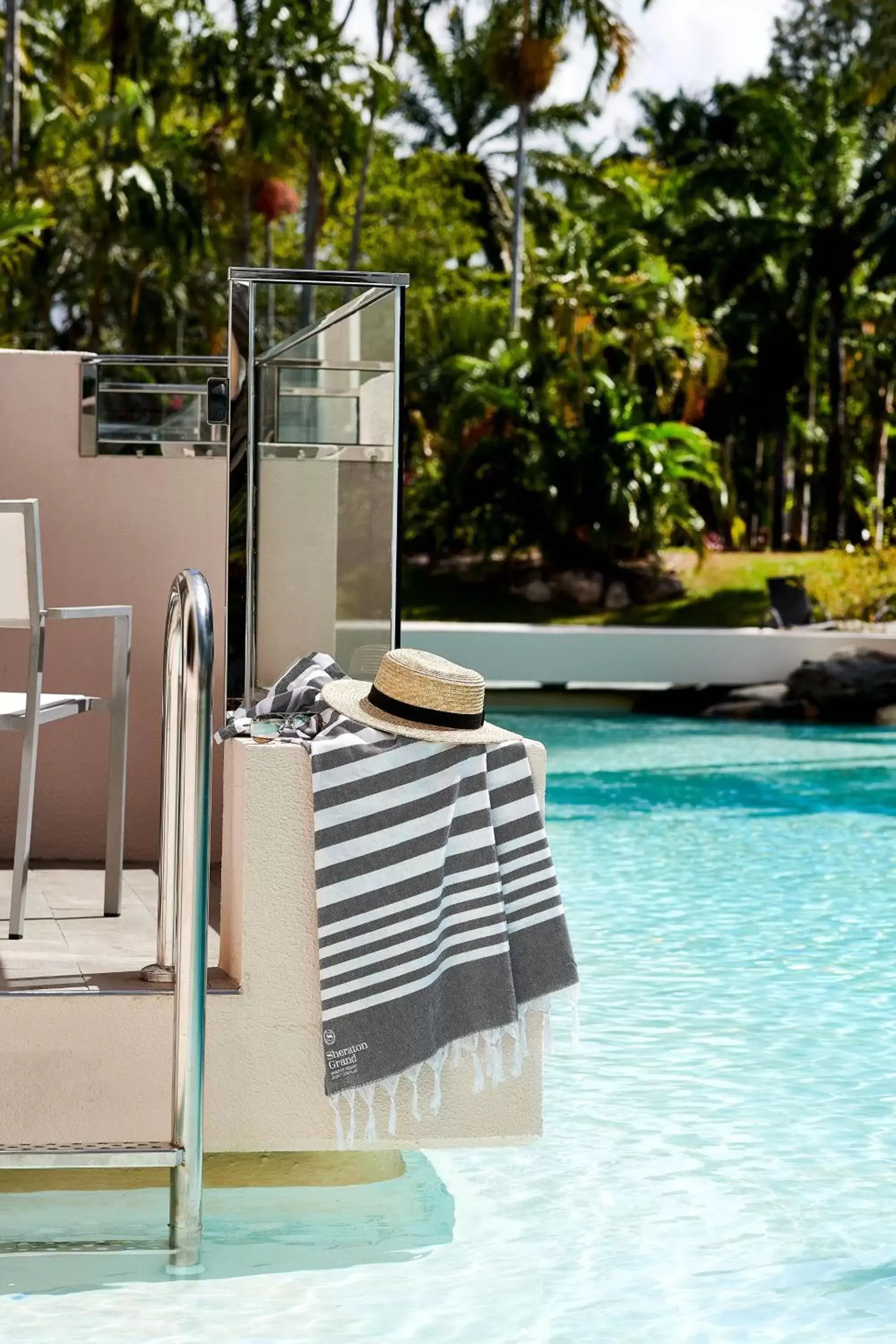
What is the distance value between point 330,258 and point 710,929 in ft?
91.4

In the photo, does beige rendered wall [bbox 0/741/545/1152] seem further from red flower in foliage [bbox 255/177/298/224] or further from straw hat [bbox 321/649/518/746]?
red flower in foliage [bbox 255/177/298/224]

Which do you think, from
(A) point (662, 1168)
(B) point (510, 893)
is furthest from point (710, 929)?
(B) point (510, 893)

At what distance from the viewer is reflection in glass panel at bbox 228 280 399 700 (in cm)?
360

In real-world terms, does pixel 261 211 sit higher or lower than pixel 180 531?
higher

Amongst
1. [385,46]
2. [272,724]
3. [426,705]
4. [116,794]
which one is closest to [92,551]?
[116,794]

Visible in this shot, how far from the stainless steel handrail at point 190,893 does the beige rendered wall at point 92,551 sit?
1.52 meters

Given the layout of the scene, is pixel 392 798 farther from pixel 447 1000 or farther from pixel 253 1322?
pixel 253 1322

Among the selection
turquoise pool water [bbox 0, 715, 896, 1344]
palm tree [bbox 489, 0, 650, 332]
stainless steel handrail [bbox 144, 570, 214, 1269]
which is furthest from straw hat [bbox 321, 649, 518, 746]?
palm tree [bbox 489, 0, 650, 332]

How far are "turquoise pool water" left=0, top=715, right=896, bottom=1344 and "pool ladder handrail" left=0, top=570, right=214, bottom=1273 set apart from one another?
0.71ft

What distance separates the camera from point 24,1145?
3.07 metres

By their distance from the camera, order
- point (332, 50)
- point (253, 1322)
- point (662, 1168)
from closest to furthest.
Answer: point (253, 1322) → point (662, 1168) → point (332, 50)

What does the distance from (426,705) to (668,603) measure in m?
20.4

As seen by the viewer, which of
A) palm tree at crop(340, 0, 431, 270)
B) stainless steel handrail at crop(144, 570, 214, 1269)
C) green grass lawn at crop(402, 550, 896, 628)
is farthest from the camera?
palm tree at crop(340, 0, 431, 270)

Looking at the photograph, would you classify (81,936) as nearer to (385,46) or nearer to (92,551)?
(92,551)
